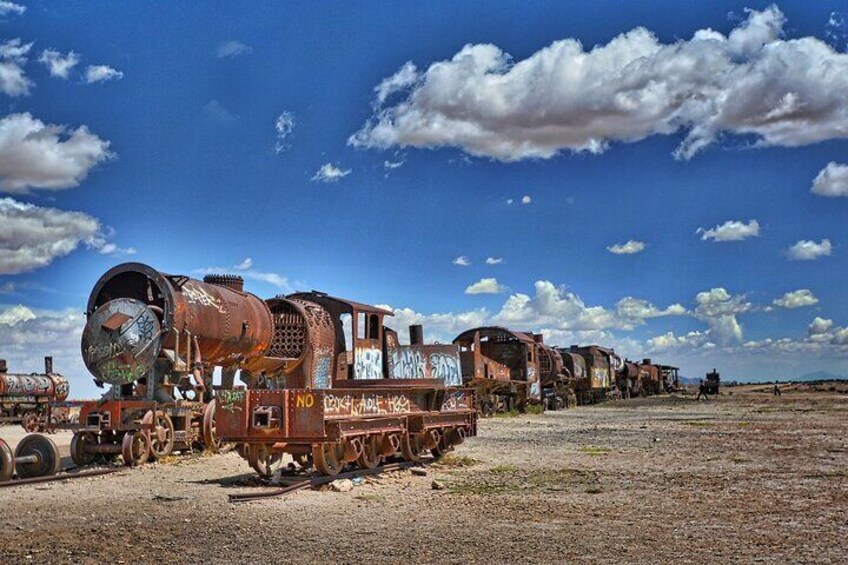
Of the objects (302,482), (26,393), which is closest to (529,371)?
(26,393)

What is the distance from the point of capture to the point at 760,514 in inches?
397

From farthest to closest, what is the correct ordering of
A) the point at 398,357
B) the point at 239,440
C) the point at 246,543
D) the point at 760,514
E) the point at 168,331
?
the point at 398,357, the point at 168,331, the point at 239,440, the point at 760,514, the point at 246,543

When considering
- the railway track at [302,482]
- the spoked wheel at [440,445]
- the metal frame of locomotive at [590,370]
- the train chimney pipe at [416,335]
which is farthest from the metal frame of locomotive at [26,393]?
the metal frame of locomotive at [590,370]

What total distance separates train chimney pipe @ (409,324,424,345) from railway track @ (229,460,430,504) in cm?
1413

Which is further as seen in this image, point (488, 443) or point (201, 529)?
point (488, 443)

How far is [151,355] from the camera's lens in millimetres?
16469

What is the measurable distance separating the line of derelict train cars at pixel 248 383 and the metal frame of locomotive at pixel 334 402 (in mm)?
24

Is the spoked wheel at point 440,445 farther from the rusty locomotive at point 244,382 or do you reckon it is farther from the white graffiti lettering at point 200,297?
the white graffiti lettering at point 200,297

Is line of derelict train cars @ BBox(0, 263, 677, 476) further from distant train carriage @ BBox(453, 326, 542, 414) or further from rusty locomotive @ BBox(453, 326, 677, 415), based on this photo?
distant train carriage @ BBox(453, 326, 542, 414)

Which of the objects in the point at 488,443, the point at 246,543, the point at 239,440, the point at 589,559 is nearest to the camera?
the point at 589,559

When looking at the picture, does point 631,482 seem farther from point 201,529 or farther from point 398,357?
point 398,357

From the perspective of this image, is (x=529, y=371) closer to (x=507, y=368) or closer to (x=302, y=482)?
(x=507, y=368)

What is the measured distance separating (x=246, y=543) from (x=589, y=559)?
3.51 m

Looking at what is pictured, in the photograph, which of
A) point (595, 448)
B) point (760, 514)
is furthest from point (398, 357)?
point (760, 514)
